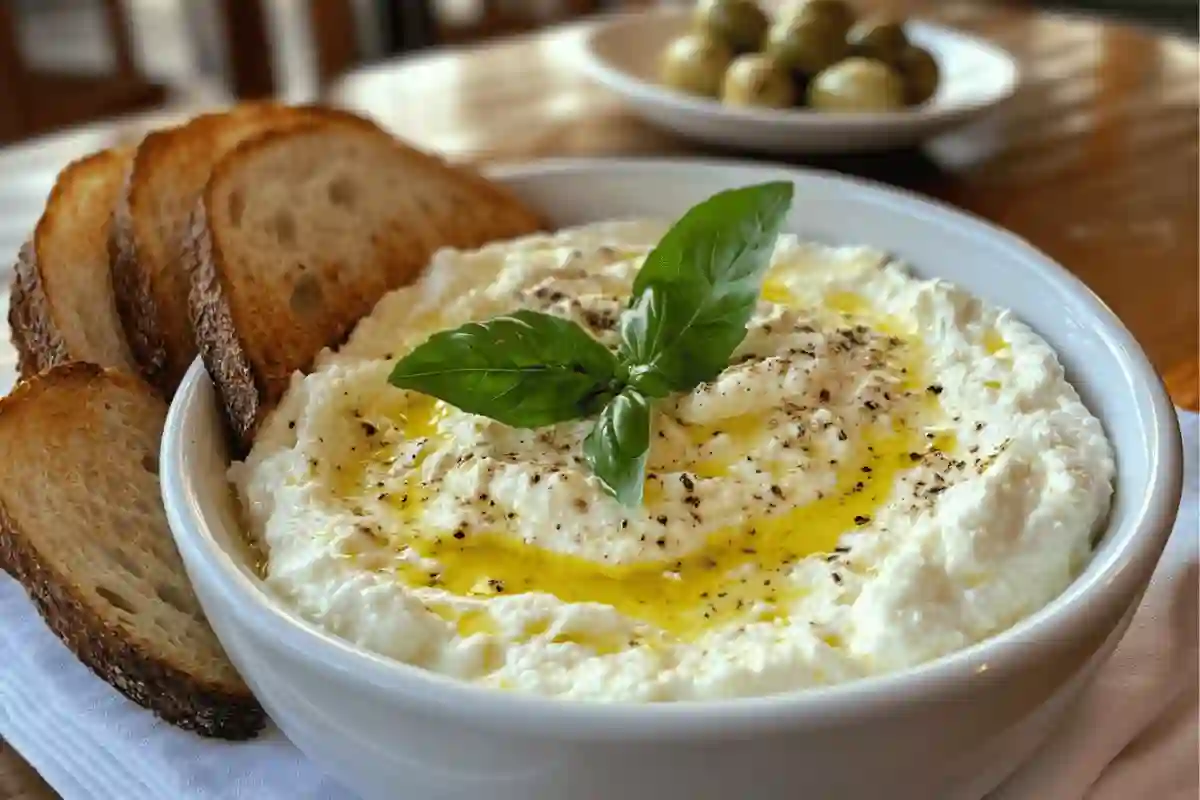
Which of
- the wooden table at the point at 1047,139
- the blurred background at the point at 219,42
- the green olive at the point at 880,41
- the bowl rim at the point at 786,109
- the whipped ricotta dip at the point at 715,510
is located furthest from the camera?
the blurred background at the point at 219,42

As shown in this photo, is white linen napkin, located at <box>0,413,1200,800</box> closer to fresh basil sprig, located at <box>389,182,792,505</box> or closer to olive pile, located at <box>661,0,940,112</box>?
fresh basil sprig, located at <box>389,182,792,505</box>

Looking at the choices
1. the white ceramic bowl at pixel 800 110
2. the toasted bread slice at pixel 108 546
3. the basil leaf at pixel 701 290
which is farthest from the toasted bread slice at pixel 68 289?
the white ceramic bowl at pixel 800 110

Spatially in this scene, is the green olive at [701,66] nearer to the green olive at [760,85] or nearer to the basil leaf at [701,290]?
the green olive at [760,85]

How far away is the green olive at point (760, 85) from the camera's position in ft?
8.52

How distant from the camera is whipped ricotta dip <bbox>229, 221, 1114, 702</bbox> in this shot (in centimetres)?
117

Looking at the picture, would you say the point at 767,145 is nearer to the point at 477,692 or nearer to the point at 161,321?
the point at 161,321

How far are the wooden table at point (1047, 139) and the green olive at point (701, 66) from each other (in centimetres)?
13

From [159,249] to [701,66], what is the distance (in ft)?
4.62

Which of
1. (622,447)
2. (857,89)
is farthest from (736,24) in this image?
(622,447)

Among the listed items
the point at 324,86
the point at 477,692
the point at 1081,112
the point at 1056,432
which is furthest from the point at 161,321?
the point at 1081,112

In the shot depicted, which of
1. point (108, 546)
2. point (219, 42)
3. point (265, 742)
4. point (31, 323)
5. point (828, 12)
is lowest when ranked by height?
point (219, 42)

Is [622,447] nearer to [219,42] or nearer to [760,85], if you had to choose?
[760,85]

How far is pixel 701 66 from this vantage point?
276 cm

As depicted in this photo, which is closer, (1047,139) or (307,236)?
(307,236)
